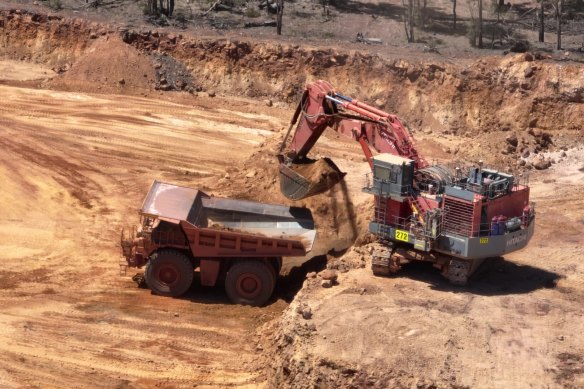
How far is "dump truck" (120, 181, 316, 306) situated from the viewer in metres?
18.9

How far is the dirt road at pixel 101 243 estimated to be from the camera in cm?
1705

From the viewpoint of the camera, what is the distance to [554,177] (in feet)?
87.2

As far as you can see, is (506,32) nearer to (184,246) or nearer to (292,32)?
(292,32)

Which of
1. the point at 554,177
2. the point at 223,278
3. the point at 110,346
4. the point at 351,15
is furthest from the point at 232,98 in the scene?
the point at 110,346

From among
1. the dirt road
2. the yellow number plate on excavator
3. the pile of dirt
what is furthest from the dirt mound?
the yellow number plate on excavator

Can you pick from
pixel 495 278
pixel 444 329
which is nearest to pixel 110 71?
pixel 495 278

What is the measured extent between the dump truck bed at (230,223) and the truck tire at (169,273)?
1.16 feet

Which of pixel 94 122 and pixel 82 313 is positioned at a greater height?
pixel 94 122

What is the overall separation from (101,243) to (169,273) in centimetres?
409

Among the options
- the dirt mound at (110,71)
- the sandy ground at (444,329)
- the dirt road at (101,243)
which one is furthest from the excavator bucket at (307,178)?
the dirt mound at (110,71)

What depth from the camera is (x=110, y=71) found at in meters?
35.7

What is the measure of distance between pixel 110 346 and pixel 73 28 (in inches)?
911

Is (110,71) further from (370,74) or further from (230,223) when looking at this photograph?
(230,223)

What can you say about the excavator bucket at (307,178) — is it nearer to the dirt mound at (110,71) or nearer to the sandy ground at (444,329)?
the sandy ground at (444,329)
